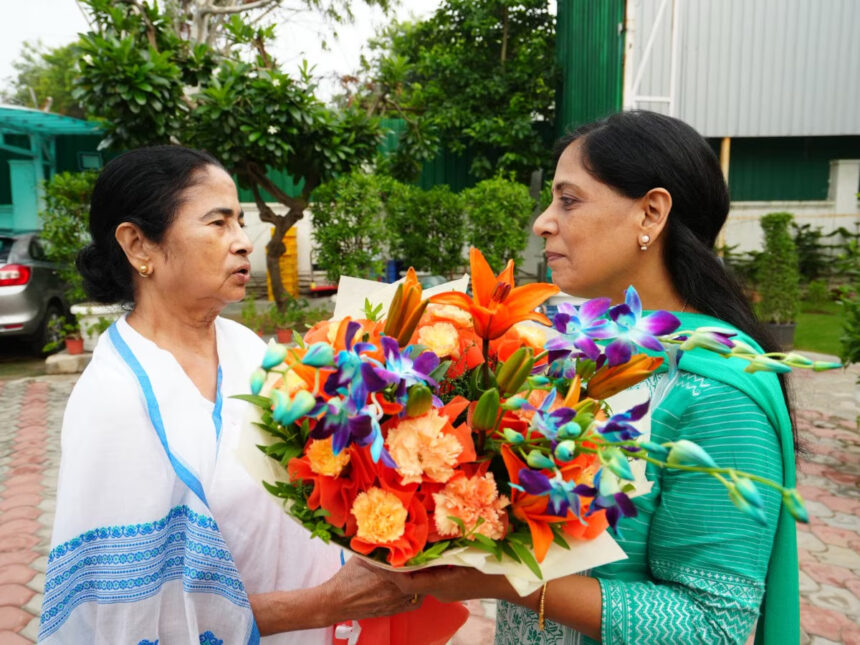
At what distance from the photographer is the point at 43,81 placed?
28375mm

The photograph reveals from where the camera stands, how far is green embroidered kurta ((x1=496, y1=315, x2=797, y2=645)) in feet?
3.83

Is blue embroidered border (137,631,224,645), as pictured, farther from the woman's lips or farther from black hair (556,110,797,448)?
black hair (556,110,797,448)

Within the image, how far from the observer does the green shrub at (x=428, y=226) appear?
10023 mm

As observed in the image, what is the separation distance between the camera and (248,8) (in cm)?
1018

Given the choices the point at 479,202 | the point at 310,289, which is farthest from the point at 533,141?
the point at 310,289

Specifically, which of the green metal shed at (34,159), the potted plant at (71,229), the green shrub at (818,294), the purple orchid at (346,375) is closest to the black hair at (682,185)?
the purple orchid at (346,375)

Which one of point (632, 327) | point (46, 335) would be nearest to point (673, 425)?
point (632, 327)

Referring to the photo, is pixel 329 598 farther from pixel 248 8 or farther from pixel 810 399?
pixel 248 8

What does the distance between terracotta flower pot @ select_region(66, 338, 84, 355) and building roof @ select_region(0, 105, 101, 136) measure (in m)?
4.84

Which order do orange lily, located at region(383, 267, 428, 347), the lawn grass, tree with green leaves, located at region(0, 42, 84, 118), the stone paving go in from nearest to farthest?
orange lily, located at region(383, 267, 428, 347) < the stone paving < the lawn grass < tree with green leaves, located at region(0, 42, 84, 118)

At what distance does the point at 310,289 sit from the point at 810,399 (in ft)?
28.1

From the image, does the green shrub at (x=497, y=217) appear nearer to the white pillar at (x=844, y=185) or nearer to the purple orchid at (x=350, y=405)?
the white pillar at (x=844, y=185)

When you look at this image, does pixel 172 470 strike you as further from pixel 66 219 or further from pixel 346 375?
pixel 66 219

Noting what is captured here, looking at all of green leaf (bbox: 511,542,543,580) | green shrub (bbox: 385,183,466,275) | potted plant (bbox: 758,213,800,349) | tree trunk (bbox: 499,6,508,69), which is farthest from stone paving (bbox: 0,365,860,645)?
tree trunk (bbox: 499,6,508,69)
